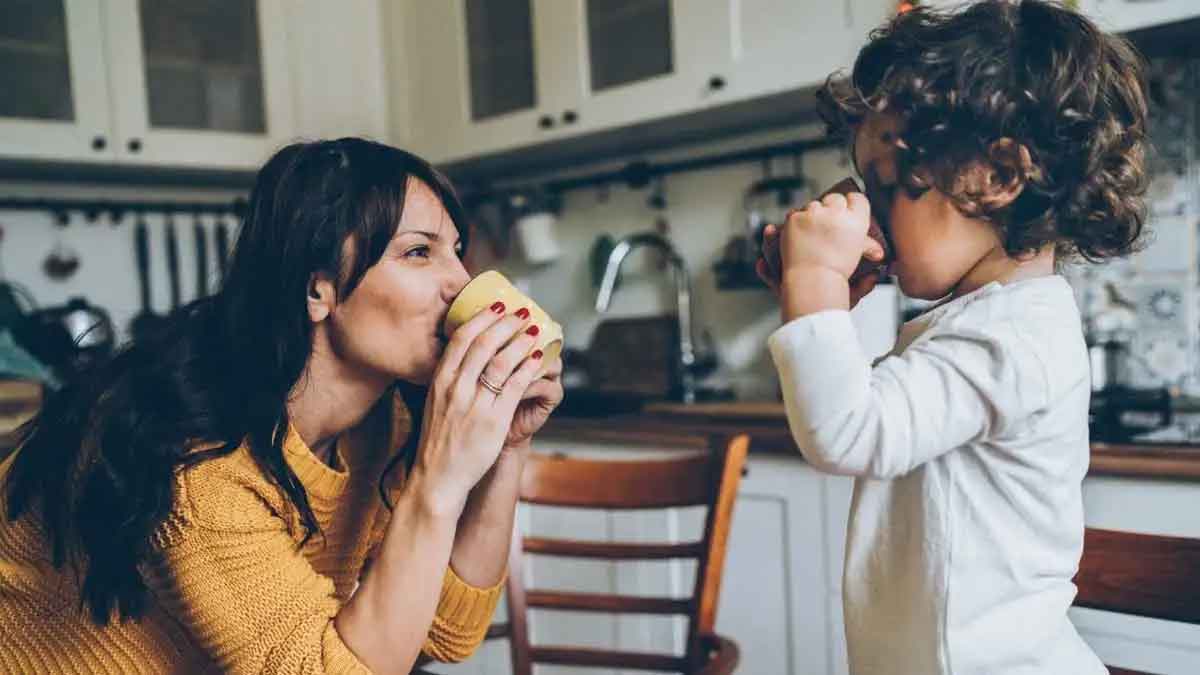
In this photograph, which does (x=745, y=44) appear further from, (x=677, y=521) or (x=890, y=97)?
(x=890, y=97)

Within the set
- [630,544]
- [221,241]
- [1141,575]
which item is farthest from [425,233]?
[221,241]

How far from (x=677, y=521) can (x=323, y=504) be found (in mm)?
1069

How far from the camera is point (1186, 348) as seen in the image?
1.70m

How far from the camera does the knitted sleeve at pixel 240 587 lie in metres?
0.73

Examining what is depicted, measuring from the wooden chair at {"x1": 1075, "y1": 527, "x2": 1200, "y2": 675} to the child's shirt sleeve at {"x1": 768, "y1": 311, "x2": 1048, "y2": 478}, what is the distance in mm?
292

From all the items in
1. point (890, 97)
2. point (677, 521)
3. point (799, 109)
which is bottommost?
point (677, 521)

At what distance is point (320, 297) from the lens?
883 mm

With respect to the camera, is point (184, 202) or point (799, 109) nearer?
point (799, 109)

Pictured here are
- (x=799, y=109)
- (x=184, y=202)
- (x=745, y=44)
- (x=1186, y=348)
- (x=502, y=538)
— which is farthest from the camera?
(x=184, y=202)

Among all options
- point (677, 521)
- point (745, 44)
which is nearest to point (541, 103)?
point (745, 44)

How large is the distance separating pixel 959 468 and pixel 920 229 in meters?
0.19

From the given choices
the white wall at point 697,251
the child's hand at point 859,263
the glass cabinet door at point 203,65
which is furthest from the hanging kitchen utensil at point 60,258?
the child's hand at point 859,263

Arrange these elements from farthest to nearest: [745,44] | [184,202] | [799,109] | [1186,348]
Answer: [184,202] < [799,109] < [745,44] < [1186,348]

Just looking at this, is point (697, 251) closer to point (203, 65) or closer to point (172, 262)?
point (203, 65)
